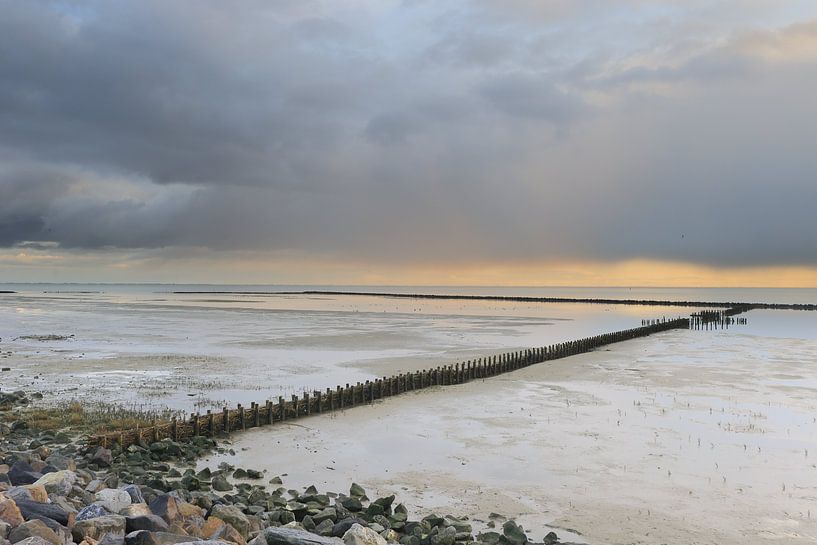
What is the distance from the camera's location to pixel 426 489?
15.0 m

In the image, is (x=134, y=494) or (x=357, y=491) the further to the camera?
(x=357, y=491)

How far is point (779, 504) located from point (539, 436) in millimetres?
7361

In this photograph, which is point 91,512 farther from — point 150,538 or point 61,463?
point 61,463

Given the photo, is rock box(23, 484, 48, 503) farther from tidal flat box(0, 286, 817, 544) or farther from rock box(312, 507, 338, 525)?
tidal flat box(0, 286, 817, 544)

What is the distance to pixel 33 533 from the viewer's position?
827 centimetres

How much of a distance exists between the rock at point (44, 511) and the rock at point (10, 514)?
32 centimetres

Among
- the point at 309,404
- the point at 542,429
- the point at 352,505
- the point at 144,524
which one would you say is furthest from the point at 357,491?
the point at 309,404

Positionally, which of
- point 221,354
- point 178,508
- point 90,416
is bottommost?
point 221,354

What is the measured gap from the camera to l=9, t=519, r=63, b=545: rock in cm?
826

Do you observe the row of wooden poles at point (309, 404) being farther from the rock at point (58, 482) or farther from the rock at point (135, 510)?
the rock at point (135, 510)

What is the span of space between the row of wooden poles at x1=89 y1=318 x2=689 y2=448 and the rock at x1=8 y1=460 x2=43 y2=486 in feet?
15.4

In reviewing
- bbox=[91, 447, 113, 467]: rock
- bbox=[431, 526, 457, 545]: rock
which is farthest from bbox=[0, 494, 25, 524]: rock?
bbox=[91, 447, 113, 467]: rock

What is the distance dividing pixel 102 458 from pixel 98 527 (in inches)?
305

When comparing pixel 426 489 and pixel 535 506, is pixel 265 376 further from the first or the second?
pixel 535 506
